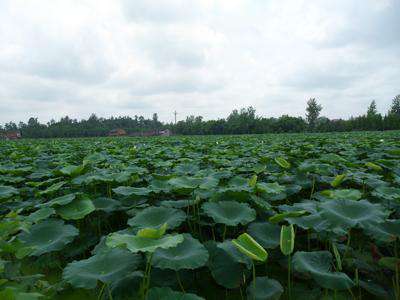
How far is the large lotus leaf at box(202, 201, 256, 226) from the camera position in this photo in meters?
1.92

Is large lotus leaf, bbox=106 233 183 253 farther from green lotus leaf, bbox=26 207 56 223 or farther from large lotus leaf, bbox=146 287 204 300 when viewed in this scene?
green lotus leaf, bbox=26 207 56 223

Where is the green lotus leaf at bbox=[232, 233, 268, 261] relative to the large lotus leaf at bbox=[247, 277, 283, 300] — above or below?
above

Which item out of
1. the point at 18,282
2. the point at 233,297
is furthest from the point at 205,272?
the point at 18,282

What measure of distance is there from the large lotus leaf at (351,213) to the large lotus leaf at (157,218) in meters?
0.82

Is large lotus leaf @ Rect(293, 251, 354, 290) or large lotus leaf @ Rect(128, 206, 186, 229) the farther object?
large lotus leaf @ Rect(128, 206, 186, 229)

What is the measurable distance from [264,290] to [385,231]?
768mm

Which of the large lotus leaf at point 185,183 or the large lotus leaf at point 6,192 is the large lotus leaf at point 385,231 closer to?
the large lotus leaf at point 185,183

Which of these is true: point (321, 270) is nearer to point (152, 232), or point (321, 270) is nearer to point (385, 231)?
point (385, 231)

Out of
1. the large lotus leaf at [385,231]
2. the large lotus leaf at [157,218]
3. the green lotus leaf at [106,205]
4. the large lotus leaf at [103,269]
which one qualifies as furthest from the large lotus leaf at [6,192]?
the large lotus leaf at [385,231]

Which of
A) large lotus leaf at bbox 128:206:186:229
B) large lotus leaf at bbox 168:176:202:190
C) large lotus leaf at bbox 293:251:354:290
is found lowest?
large lotus leaf at bbox 293:251:354:290

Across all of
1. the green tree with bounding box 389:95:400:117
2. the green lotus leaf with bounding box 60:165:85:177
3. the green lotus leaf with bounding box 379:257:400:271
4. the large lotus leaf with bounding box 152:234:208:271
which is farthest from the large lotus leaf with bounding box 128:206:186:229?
the green tree with bounding box 389:95:400:117

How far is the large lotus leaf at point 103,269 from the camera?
1389 mm

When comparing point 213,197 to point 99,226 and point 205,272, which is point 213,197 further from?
point 99,226

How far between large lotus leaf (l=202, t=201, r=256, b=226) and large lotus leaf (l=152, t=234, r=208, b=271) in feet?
1.04
